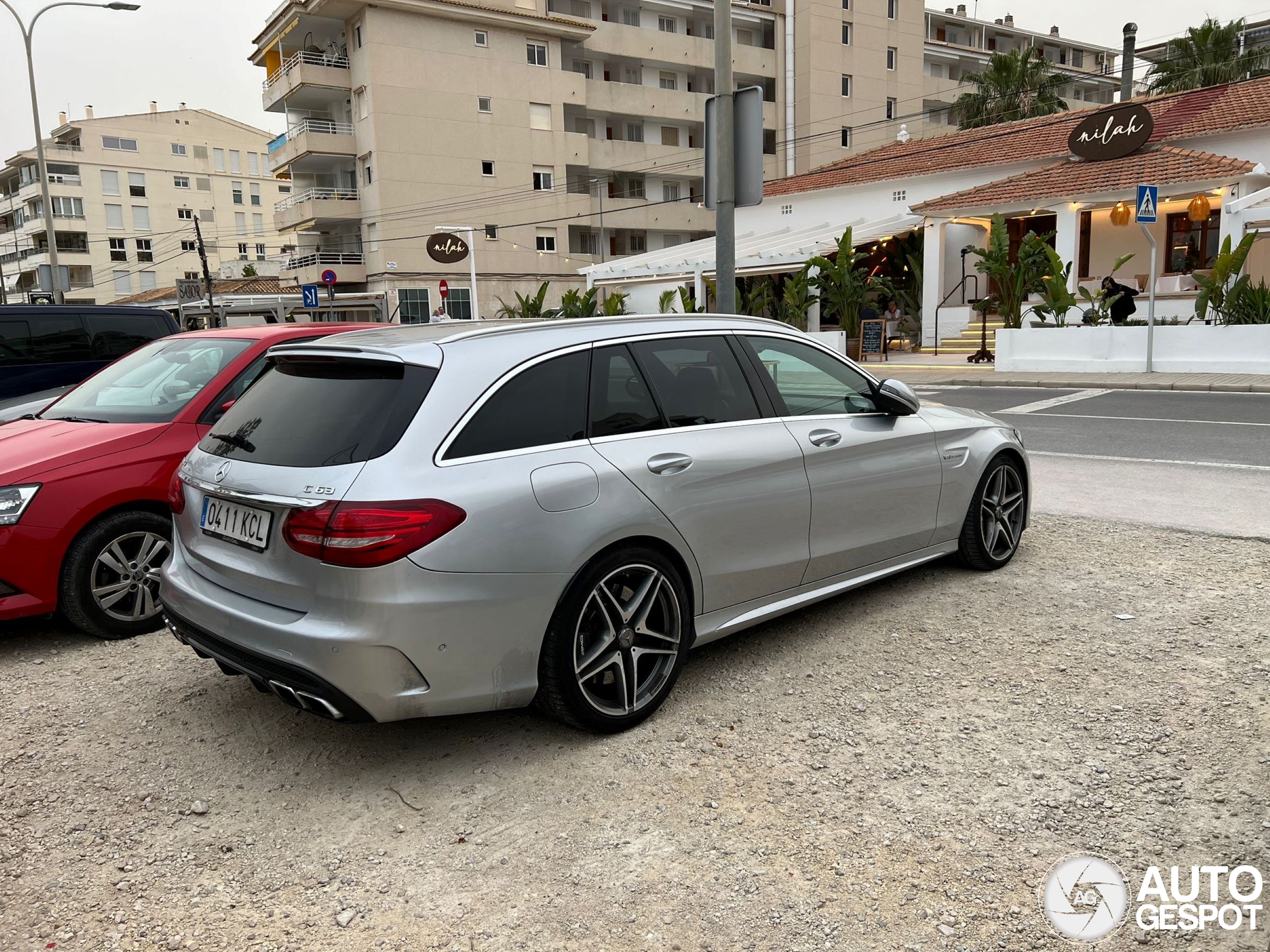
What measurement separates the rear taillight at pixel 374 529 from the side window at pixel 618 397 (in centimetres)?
80

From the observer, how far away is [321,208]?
47219 mm

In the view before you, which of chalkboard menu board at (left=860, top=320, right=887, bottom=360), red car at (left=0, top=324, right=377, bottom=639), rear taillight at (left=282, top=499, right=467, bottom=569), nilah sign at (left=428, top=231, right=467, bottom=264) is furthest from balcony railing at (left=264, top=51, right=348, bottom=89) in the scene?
rear taillight at (left=282, top=499, right=467, bottom=569)

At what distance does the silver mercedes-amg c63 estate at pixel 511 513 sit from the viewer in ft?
10.2

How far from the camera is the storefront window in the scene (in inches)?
1020

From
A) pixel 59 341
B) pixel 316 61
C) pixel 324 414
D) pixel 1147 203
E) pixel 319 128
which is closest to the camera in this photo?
pixel 324 414

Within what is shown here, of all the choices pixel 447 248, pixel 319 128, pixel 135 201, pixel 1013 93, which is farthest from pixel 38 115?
pixel 135 201

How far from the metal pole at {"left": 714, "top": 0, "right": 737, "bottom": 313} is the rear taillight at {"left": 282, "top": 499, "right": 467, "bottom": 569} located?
5361 mm

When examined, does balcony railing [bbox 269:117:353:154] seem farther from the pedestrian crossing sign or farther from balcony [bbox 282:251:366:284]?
the pedestrian crossing sign

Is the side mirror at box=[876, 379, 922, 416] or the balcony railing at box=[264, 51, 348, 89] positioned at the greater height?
the balcony railing at box=[264, 51, 348, 89]

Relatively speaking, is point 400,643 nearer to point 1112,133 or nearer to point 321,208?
point 1112,133

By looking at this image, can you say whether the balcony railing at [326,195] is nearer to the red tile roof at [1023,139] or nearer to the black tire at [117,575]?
the red tile roof at [1023,139]

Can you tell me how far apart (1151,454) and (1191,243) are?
20.7m

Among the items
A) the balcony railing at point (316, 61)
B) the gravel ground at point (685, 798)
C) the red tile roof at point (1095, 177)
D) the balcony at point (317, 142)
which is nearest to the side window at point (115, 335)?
the gravel ground at point (685, 798)

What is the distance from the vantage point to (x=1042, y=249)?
22484 mm
